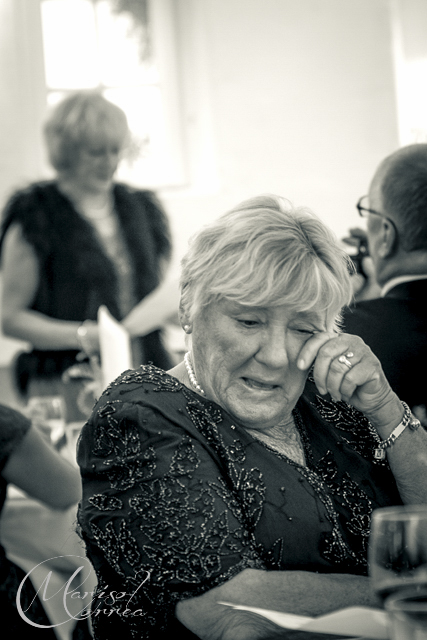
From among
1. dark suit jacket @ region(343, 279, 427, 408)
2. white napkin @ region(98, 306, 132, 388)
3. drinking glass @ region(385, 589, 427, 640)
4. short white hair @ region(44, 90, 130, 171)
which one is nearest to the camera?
drinking glass @ region(385, 589, 427, 640)

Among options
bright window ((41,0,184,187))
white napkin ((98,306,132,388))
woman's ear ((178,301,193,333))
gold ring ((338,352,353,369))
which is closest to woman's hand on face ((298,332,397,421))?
gold ring ((338,352,353,369))

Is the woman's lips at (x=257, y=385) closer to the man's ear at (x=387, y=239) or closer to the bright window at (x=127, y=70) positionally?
the man's ear at (x=387, y=239)

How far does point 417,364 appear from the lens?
1761 mm

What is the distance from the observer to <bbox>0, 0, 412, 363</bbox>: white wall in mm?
3408

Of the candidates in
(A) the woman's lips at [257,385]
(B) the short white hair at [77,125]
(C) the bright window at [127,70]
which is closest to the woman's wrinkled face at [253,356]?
(A) the woman's lips at [257,385]

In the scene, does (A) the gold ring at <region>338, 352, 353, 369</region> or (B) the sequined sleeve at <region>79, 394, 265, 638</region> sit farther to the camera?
(A) the gold ring at <region>338, 352, 353, 369</region>

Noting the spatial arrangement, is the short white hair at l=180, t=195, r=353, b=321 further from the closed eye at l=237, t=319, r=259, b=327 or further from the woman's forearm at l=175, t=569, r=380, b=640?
the woman's forearm at l=175, t=569, r=380, b=640

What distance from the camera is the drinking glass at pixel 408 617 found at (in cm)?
65

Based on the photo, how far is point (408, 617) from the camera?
0.65m

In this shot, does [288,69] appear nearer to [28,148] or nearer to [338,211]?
[338,211]

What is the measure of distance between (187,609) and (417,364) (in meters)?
0.92

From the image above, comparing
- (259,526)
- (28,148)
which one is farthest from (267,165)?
(259,526)

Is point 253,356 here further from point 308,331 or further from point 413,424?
point 413,424

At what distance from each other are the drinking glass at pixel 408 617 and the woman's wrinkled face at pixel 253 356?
0.65 m
